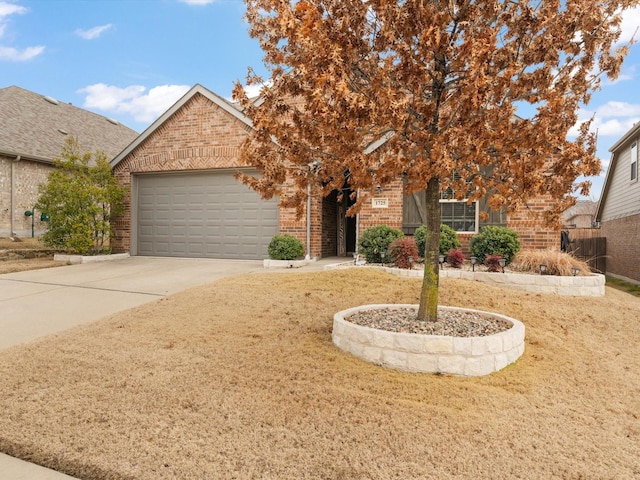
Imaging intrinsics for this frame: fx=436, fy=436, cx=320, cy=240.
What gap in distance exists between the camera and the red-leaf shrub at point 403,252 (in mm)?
9312

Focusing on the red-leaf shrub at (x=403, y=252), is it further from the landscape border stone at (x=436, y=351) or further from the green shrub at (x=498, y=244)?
the landscape border stone at (x=436, y=351)

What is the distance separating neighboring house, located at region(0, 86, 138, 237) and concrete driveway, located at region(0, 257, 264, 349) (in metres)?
6.96

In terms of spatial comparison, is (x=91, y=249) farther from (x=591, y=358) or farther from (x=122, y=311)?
(x=591, y=358)

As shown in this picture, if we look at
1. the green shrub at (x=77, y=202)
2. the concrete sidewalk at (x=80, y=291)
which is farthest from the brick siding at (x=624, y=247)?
the green shrub at (x=77, y=202)

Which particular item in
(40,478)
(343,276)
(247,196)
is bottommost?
(40,478)

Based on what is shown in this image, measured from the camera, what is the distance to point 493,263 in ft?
29.6

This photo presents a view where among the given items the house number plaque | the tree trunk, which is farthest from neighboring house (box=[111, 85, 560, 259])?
the tree trunk

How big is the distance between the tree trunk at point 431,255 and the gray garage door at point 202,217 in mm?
8452

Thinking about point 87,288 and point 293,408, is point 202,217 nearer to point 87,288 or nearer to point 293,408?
point 87,288

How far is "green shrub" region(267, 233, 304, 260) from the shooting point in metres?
11.6

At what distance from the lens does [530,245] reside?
11000 millimetres

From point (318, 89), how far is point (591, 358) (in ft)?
14.3

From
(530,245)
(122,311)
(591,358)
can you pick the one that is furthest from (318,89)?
(530,245)

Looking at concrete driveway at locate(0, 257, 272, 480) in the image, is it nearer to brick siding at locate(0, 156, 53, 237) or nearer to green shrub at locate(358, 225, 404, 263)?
green shrub at locate(358, 225, 404, 263)
